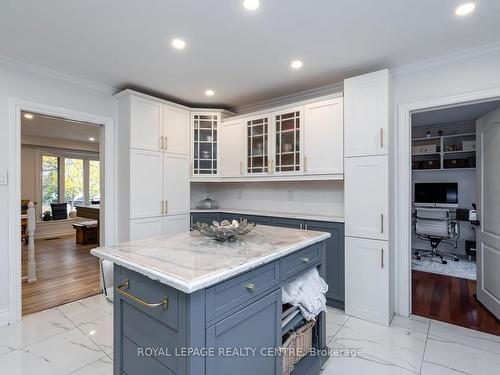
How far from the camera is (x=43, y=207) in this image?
283 inches

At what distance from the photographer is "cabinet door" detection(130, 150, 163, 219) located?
3213 millimetres

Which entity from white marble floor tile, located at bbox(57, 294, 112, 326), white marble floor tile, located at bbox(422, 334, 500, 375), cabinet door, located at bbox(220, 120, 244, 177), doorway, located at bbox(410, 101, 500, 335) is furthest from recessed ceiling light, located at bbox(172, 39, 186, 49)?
doorway, located at bbox(410, 101, 500, 335)

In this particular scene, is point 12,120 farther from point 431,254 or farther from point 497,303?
point 431,254

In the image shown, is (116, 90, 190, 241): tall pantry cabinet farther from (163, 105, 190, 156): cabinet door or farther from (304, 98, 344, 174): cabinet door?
(304, 98, 344, 174): cabinet door

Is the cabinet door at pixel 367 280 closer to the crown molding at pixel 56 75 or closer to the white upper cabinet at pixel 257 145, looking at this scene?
the white upper cabinet at pixel 257 145

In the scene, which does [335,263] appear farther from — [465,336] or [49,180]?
[49,180]

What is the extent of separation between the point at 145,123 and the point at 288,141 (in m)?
1.76

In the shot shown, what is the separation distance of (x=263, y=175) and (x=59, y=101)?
8.01 ft

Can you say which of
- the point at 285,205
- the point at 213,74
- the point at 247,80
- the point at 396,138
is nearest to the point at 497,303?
the point at 396,138

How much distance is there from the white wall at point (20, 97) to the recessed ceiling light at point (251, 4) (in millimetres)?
2308

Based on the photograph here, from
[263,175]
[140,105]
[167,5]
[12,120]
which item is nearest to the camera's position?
[167,5]

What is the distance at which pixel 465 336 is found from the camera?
2412 mm

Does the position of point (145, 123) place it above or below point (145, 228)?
above

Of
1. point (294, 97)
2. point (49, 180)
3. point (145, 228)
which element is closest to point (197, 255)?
point (145, 228)
